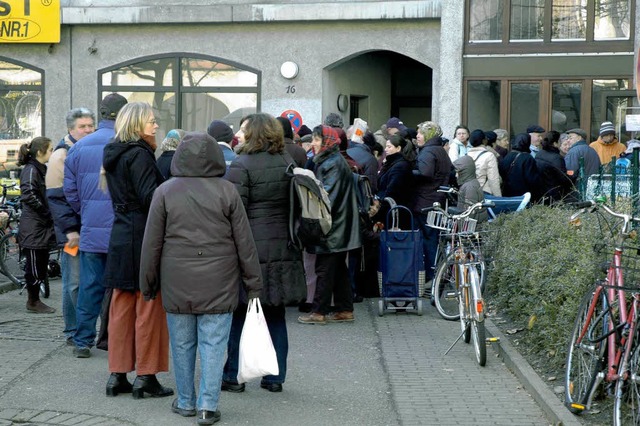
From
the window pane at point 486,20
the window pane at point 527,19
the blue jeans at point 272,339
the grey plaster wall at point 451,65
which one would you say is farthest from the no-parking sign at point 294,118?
the blue jeans at point 272,339

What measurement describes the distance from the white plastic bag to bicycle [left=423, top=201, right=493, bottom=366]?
95.6 inches

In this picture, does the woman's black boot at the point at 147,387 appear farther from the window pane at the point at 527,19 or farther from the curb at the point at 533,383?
the window pane at the point at 527,19

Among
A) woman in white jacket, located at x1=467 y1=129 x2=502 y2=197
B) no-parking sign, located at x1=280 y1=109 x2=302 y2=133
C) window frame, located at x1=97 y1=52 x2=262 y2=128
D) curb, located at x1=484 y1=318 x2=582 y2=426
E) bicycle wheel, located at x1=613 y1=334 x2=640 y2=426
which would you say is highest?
window frame, located at x1=97 y1=52 x2=262 y2=128

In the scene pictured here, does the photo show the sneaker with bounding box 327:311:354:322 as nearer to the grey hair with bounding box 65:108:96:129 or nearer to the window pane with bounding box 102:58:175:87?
the grey hair with bounding box 65:108:96:129

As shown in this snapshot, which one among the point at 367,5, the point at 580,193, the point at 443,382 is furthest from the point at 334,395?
the point at 367,5

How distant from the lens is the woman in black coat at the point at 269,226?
24.7ft

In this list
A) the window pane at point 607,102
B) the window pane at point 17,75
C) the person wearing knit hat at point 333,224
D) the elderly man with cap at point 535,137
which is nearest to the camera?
the person wearing knit hat at point 333,224

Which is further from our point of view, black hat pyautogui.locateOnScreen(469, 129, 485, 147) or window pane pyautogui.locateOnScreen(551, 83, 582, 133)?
window pane pyautogui.locateOnScreen(551, 83, 582, 133)

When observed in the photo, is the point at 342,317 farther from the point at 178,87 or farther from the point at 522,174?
the point at 178,87

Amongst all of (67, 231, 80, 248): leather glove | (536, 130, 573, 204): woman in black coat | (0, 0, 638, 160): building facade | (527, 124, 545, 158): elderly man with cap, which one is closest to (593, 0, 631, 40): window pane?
(0, 0, 638, 160): building facade

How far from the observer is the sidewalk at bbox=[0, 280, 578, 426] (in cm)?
701

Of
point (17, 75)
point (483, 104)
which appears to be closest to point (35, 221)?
point (483, 104)

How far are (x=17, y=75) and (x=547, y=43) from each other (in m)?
11.3

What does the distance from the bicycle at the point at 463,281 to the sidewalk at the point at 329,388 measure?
0.28m
